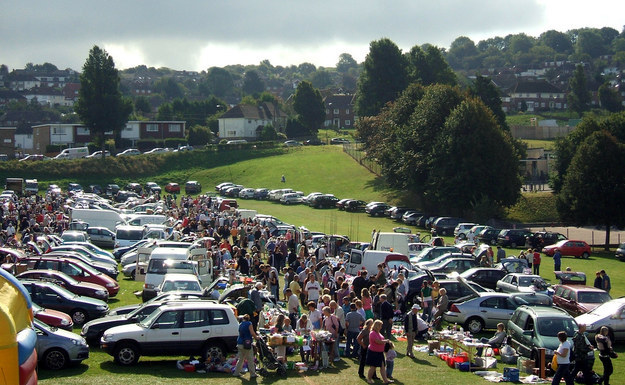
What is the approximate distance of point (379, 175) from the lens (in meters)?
81.6

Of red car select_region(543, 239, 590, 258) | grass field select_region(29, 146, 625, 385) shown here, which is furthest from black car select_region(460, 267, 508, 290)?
red car select_region(543, 239, 590, 258)

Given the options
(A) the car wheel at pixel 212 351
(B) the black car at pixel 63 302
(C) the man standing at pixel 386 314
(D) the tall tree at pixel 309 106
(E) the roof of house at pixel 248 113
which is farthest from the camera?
(E) the roof of house at pixel 248 113

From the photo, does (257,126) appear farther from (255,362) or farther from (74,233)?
(255,362)

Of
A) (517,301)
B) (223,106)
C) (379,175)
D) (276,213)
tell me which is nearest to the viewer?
(517,301)

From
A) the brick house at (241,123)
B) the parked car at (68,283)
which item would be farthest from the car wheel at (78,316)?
the brick house at (241,123)

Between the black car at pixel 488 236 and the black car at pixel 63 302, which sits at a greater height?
the black car at pixel 63 302

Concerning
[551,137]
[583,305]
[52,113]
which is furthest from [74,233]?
[52,113]

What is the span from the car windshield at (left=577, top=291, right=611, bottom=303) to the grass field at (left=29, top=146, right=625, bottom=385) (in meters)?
2.89

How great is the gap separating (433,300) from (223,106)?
13382 cm

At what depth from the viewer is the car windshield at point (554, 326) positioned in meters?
19.0

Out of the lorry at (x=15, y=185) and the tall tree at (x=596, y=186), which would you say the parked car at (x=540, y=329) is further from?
the lorry at (x=15, y=185)

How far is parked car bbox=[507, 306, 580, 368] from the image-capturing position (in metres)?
18.6

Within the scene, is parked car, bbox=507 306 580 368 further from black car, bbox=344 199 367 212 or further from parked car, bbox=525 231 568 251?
black car, bbox=344 199 367 212

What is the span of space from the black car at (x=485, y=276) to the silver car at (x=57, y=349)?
16710mm
